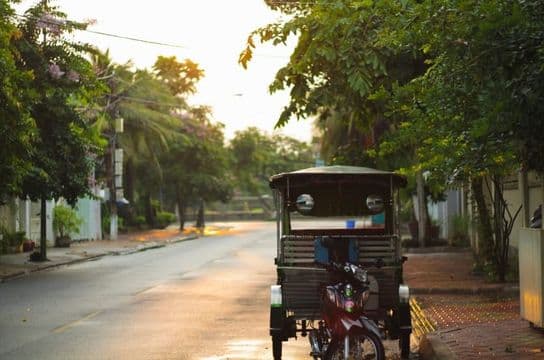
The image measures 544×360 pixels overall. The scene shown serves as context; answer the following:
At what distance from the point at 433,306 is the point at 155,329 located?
527 cm

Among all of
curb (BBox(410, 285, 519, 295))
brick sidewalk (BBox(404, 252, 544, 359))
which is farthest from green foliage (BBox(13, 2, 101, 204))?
curb (BBox(410, 285, 519, 295))

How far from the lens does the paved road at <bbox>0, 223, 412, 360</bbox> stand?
11625mm

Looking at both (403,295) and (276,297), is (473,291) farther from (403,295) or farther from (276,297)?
(276,297)

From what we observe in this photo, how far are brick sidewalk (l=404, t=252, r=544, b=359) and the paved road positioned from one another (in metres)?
2.00

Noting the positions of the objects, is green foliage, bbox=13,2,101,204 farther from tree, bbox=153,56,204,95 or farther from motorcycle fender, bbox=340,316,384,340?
tree, bbox=153,56,204,95

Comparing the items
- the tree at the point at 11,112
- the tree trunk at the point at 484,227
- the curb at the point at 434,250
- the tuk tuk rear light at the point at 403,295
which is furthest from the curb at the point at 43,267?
the tuk tuk rear light at the point at 403,295

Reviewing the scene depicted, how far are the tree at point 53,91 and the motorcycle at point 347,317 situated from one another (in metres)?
16.4

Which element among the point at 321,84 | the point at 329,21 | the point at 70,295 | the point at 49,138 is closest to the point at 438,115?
the point at 329,21

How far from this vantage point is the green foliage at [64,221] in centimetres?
3906

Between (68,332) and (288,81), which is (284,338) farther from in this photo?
(288,81)

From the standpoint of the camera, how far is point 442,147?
11305 mm

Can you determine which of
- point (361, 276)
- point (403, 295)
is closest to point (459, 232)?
point (403, 295)

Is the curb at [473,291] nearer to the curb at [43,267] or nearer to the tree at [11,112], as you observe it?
the tree at [11,112]

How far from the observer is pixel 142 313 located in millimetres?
15594
